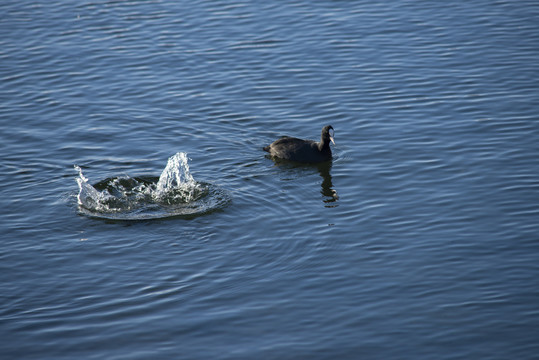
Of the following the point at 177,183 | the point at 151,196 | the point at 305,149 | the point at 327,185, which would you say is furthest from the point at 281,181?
the point at 151,196

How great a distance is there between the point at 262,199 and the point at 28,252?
3.80 m

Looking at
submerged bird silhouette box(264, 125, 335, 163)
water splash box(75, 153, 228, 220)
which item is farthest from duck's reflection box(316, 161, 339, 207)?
water splash box(75, 153, 228, 220)

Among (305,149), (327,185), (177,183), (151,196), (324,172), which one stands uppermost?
(305,149)

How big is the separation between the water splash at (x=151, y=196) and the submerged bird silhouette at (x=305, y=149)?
5.83 ft

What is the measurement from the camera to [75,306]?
9633mm

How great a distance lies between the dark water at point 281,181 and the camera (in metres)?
9.13

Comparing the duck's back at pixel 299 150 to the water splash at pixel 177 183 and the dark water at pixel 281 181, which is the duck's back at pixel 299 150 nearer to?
the dark water at pixel 281 181

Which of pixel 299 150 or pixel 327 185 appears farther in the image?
pixel 299 150

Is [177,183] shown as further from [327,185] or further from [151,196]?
[327,185]

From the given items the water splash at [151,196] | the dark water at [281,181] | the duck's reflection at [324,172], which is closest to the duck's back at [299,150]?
the duck's reflection at [324,172]

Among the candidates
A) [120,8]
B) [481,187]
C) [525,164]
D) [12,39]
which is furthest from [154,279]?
[120,8]

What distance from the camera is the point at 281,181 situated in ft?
43.9

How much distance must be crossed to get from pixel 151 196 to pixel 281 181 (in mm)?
2352

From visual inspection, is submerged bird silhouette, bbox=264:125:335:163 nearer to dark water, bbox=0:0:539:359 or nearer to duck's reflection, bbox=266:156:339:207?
duck's reflection, bbox=266:156:339:207
